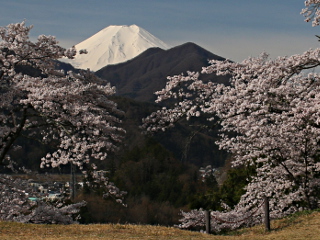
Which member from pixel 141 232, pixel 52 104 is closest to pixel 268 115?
pixel 141 232

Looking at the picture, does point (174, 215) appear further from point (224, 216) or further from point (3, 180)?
point (3, 180)

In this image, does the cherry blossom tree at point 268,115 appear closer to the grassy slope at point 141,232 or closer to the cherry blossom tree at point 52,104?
the grassy slope at point 141,232

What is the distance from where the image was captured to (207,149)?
14488 cm

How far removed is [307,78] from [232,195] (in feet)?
45.3

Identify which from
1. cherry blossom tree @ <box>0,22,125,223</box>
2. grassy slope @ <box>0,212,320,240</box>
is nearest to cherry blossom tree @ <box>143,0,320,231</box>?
grassy slope @ <box>0,212,320,240</box>

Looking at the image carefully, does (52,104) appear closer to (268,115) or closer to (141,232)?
(141,232)

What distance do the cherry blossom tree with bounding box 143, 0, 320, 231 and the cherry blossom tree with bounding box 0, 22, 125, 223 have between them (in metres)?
2.40

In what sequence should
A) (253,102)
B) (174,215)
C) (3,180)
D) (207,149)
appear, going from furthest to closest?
(207,149) < (174,215) < (3,180) < (253,102)

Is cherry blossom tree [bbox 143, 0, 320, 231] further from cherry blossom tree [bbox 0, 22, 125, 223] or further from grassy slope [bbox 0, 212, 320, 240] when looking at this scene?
cherry blossom tree [bbox 0, 22, 125, 223]

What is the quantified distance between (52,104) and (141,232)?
4.37 m

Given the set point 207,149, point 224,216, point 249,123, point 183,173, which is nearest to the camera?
point 249,123

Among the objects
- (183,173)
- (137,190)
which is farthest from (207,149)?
(137,190)

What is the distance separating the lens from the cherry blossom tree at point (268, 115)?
41.1ft

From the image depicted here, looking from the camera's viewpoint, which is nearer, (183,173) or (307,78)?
(307,78)
